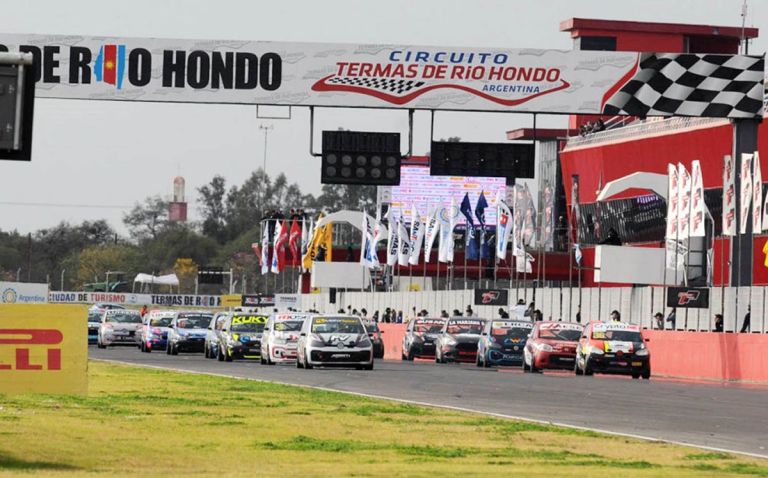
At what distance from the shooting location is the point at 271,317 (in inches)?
1742

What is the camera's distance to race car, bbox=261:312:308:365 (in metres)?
44.0

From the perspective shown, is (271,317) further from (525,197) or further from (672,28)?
(672,28)

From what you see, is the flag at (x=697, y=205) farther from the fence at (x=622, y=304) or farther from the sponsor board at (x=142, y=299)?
the sponsor board at (x=142, y=299)

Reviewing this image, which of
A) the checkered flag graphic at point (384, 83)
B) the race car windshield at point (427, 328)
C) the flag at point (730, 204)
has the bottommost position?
the race car windshield at point (427, 328)

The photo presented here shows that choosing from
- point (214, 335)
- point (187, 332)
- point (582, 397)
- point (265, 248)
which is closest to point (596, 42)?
point (265, 248)

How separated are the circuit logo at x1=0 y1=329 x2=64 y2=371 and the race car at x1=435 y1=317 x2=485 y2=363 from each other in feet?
101

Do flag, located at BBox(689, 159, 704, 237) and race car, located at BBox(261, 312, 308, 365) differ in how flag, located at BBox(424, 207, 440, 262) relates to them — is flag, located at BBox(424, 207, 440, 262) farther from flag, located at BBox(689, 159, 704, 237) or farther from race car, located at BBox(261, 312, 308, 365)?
flag, located at BBox(689, 159, 704, 237)

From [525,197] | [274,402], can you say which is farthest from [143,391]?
[525,197]

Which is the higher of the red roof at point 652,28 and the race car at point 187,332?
the red roof at point 652,28

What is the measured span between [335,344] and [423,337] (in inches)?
573

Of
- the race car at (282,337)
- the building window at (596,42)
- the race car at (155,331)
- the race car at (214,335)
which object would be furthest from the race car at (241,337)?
the building window at (596,42)

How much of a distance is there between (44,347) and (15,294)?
65.9m

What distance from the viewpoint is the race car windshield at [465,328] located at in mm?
51219

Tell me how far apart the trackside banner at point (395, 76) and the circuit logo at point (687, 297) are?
4317 millimetres
